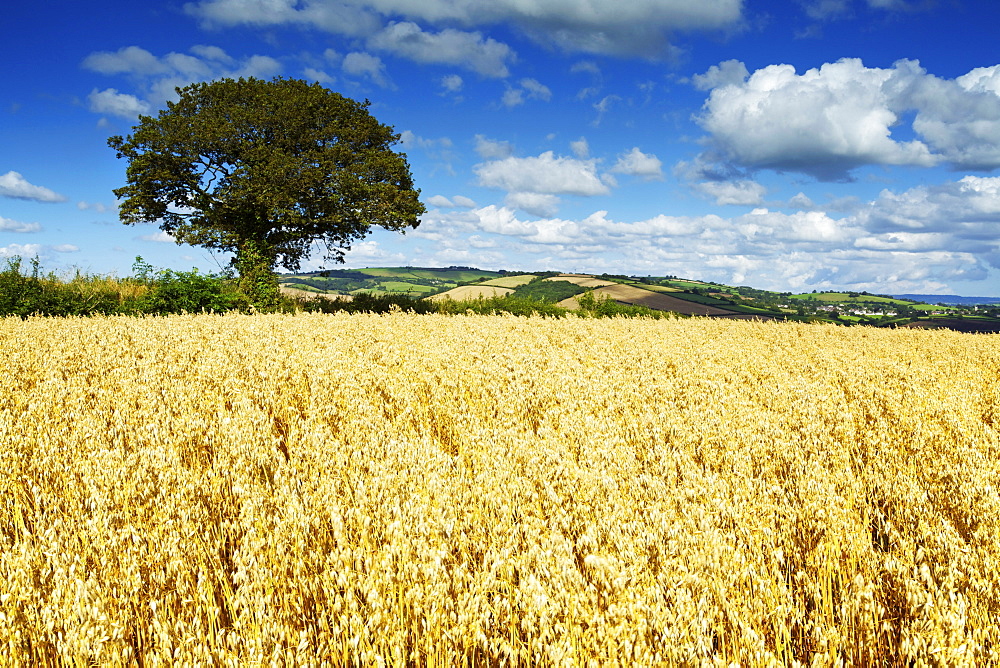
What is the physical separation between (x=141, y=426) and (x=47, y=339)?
6.06 meters

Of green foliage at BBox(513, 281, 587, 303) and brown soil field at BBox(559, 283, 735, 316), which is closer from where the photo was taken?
brown soil field at BBox(559, 283, 735, 316)

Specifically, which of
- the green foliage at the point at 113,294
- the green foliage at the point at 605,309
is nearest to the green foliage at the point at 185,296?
the green foliage at the point at 113,294

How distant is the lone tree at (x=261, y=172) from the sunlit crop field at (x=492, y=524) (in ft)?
63.7

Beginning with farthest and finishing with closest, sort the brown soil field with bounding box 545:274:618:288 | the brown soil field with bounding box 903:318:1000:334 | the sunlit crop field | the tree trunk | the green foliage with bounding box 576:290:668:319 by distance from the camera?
the brown soil field with bounding box 545:274:618:288, the tree trunk, the green foliage with bounding box 576:290:668:319, the brown soil field with bounding box 903:318:1000:334, the sunlit crop field

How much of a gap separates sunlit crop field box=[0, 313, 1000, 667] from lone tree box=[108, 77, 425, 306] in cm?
1942

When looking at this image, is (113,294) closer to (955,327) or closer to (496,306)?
(496,306)

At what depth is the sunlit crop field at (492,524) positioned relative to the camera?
7.00 feet

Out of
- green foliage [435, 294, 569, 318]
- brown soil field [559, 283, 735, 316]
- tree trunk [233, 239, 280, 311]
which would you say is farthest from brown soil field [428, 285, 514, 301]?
tree trunk [233, 239, 280, 311]

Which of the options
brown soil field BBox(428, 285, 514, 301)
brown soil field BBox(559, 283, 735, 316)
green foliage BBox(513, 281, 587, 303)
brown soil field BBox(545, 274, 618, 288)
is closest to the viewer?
brown soil field BBox(428, 285, 514, 301)

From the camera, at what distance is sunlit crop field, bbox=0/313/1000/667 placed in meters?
2.13

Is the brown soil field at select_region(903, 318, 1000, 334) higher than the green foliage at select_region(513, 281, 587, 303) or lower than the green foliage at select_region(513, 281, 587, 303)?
lower

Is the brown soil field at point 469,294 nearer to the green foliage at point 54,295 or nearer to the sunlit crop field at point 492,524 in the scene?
the green foliage at point 54,295

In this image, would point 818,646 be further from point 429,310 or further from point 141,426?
point 429,310

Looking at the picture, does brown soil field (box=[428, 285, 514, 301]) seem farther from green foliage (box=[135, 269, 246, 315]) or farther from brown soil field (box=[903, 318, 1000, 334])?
brown soil field (box=[903, 318, 1000, 334])
